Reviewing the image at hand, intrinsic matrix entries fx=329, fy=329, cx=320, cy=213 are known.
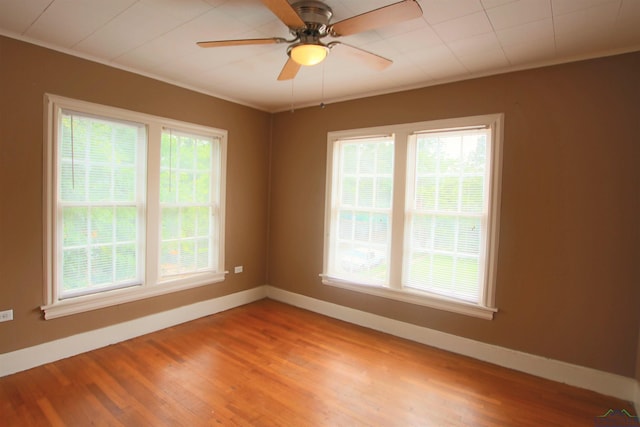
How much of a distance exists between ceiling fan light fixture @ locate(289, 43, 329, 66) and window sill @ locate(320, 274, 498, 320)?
8.22 ft

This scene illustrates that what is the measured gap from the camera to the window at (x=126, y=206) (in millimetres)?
2848

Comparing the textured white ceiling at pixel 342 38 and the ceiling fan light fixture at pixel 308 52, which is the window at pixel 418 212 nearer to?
the textured white ceiling at pixel 342 38

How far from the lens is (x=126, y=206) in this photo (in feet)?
10.7

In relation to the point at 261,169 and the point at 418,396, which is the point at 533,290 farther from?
the point at 261,169

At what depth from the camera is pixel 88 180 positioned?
9.85ft

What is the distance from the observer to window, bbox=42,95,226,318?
9.34ft

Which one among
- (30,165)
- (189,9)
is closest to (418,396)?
(189,9)

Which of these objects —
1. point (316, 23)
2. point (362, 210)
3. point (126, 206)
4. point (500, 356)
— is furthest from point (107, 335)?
point (500, 356)

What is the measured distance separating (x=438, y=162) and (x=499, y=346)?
1.81 metres

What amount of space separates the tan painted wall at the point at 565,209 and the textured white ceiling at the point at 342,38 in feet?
0.71

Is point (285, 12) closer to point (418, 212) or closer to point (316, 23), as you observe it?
point (316, 23)

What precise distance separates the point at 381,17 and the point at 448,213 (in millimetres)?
2047

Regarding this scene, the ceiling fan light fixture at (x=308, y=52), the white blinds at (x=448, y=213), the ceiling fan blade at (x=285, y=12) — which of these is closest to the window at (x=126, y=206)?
the ceiling fan light fixture at (x=308, y=52)

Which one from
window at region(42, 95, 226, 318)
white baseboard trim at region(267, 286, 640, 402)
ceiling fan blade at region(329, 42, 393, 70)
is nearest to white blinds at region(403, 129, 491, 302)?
→ white baseboard trim at region(267, 286, 640, 402)
